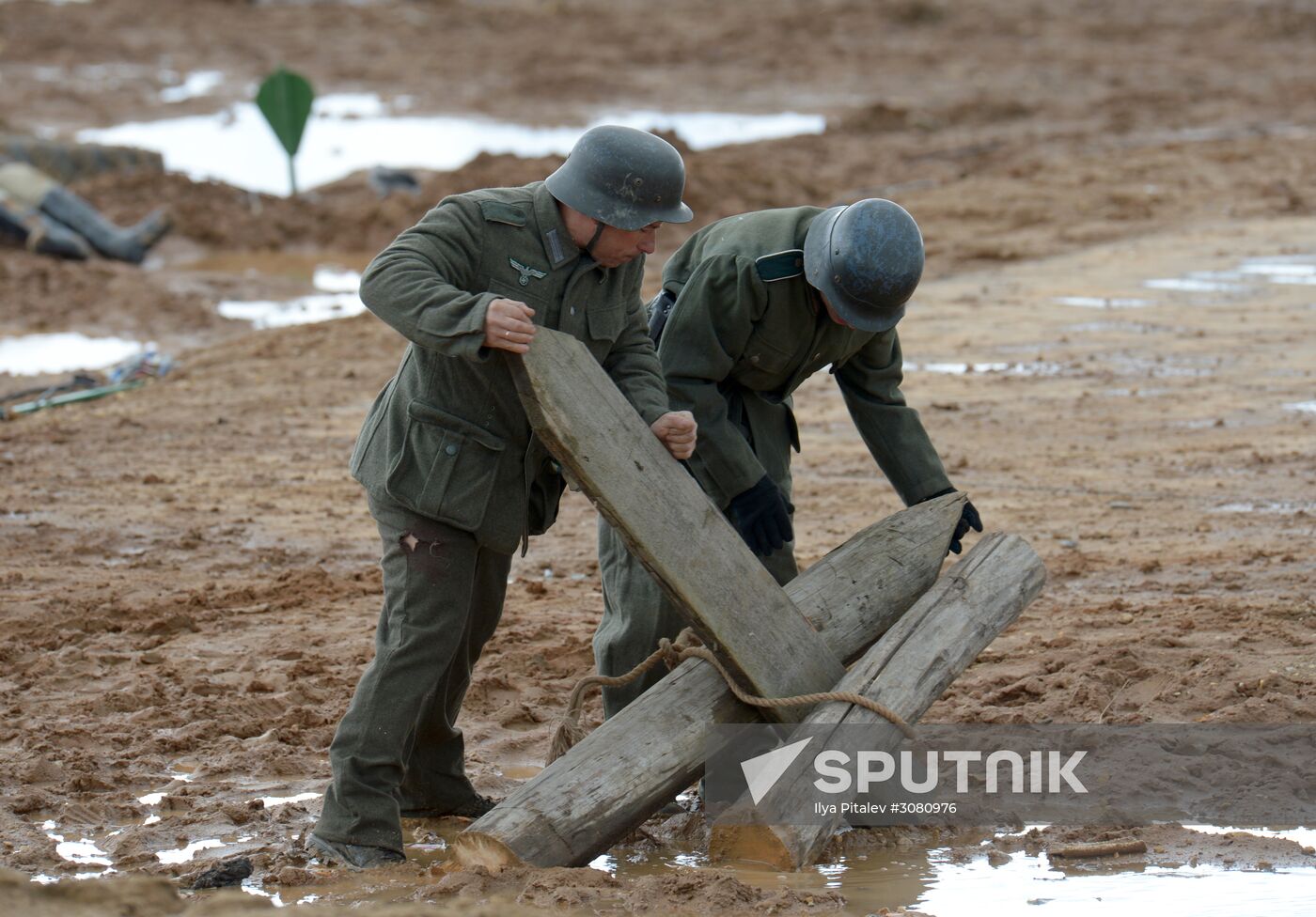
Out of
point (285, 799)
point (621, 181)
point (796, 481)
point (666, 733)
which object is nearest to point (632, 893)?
point (666, 733)

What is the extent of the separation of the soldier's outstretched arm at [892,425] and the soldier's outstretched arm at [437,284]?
1.42m

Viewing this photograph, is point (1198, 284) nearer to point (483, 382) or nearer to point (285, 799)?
point (285, 799)

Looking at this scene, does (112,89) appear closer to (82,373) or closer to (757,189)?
(757,189)

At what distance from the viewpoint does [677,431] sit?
4.22m

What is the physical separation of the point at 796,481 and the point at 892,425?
3.79 m

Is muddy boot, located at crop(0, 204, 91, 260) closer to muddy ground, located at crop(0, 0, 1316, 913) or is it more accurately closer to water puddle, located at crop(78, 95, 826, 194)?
muddy ground, located at crop(0, 0, 1316, 913)

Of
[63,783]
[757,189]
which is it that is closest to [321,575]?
[63,783]

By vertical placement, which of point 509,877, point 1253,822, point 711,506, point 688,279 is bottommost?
point 1253,822

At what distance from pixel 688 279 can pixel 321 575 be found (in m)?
3.09

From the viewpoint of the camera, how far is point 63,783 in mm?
4980

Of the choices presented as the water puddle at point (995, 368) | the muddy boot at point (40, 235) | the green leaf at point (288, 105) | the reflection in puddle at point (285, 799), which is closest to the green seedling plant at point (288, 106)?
the green leaf at point (288, 105)

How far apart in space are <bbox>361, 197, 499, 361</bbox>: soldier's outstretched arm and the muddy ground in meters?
1.29

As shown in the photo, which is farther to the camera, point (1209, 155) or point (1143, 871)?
point (1209, 155)

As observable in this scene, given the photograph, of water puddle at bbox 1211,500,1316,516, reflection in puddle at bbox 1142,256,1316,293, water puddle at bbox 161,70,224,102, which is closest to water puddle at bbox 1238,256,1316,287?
reflection in puddle at bbox 1142,256,1316,293
